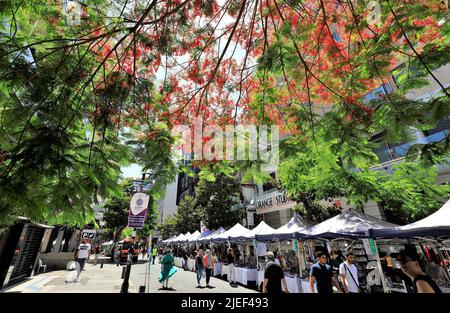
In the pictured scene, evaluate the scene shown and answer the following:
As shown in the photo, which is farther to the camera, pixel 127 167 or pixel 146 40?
pixel 146 40

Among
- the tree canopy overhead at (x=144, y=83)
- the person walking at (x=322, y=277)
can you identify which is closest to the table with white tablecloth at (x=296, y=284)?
the person walking at (x=322, y=277)

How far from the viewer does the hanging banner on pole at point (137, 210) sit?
7840mm

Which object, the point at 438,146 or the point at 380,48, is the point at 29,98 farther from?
the point at 438,146

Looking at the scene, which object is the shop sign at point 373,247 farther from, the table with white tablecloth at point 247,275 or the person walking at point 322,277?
the table with white tablecloth at point 247,275

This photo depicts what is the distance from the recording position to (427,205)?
30.0ft

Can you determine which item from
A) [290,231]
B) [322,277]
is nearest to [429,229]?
[322,277]

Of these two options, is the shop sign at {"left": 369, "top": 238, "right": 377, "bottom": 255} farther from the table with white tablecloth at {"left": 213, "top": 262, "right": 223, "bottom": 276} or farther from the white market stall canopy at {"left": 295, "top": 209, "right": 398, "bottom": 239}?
the table with white tablecloth at {"left": 213, "top": 262, "right": 223, "bottom": 276}

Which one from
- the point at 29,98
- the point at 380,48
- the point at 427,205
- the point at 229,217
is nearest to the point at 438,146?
the point at 380,48

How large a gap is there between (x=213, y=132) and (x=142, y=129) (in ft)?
6.14

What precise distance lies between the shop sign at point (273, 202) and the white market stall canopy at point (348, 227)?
9078 mm

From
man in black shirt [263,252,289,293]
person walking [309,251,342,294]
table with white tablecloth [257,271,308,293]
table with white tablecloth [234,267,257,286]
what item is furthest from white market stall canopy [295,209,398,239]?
table with white tablecloth [234,267,257,286]

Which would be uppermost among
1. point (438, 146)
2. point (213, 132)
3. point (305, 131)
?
point (213, 132)

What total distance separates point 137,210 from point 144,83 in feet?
16.2

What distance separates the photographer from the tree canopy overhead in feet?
9.84
